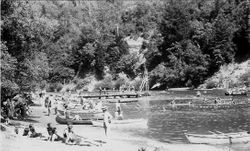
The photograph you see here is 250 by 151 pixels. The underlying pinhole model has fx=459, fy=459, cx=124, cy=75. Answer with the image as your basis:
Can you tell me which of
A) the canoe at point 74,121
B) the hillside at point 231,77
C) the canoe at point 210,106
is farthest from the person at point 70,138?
the hillside at point 231,77

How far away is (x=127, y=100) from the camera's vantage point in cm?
8212

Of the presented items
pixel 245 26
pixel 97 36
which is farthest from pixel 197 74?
pixel 97 36

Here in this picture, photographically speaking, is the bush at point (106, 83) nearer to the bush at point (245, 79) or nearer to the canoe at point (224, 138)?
the bush at point (245, 79)

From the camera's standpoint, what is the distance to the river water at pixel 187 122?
136ft

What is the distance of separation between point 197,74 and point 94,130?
7280cm

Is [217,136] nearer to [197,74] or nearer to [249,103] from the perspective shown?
[249,103]

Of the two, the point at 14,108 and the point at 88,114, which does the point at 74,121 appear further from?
the point at 14,108

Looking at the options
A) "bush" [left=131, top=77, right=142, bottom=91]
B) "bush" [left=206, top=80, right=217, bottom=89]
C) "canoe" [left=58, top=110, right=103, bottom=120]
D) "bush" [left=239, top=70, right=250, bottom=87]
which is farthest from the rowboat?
"bush" [left=131, top=77, right=142, bottom=91]

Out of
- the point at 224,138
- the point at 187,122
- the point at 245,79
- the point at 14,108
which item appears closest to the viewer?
the point at 224,138

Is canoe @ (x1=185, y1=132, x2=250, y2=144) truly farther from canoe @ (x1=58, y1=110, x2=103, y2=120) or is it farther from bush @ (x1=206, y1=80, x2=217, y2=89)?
bush @ (x1=206, y1=80, x2=217, y2=89)

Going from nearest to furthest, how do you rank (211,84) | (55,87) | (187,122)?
(187,122) < (211,84) < (55,87)

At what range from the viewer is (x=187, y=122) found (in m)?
49.4

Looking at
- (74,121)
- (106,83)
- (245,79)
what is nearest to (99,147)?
(74,121)

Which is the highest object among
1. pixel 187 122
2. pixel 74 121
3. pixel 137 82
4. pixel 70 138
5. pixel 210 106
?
pixel 137 82
